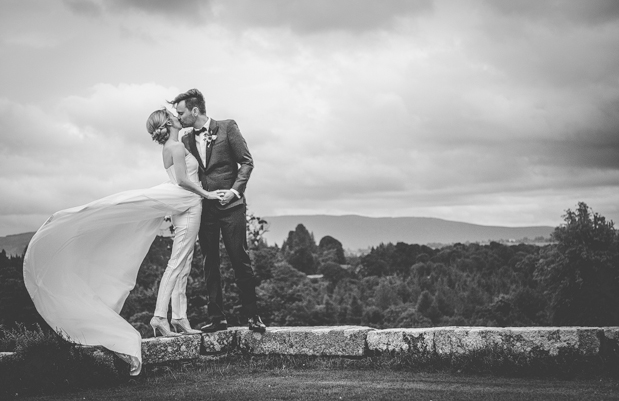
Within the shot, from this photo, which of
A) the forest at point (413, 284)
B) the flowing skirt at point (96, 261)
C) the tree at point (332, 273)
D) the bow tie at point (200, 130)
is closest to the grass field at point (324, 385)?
the flowing skirt at point (96, 261)

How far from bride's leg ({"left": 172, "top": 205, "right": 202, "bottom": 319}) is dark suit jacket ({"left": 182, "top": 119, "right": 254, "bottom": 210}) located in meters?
0.25

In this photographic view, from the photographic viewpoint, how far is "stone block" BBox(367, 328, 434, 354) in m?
6.29

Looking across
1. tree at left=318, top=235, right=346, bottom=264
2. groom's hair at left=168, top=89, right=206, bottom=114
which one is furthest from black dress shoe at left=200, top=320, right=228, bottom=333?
tree at left=318, top=235, right=346, bottom=264

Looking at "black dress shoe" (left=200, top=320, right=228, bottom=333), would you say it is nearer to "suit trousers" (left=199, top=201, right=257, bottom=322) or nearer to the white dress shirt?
"suit trousers" (left=199, top=201, right=257, bottom=322)

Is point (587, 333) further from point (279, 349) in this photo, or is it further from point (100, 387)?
point (100, 387)

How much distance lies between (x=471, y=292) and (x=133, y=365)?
174 ft

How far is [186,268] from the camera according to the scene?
6953 millimetres

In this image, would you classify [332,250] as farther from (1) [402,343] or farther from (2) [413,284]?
(1) [402,343]

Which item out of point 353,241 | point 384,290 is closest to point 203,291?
point 384,290

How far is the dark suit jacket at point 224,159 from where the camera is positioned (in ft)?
22.9

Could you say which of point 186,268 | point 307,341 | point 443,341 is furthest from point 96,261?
point 443,341

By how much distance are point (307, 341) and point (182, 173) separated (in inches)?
92.4

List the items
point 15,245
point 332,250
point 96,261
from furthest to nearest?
point 332,250 < point 15,245 < point 96,261

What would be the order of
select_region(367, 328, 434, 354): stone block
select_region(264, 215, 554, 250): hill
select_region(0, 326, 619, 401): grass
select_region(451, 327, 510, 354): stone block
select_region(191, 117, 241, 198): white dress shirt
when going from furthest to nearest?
1. select_region(264, 215, 554, 250): hill
2. select_region(191, 117, 241, 198): white dress shirt
3. select_region(367, 328, 434, 354): stone block
4. select_region(451, 327, 510, 354): stone block
5. select_region(0, 326, 619, 401): grass
